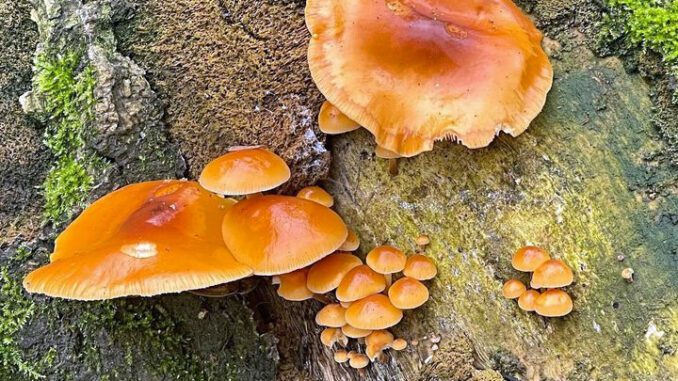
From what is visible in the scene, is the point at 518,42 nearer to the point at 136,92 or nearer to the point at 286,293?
the point at 286,293

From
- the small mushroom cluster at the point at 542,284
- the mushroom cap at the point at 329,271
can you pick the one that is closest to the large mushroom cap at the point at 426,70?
the small mushroom cluster at the point at 542,284

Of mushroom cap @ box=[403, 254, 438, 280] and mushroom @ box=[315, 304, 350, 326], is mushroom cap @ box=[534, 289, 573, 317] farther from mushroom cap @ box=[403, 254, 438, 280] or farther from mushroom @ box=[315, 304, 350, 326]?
mushroom @ box=[315, 304, 350, 326]

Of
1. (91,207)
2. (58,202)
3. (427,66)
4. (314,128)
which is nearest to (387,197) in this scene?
(314,128)

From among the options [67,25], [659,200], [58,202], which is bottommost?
[58,202]

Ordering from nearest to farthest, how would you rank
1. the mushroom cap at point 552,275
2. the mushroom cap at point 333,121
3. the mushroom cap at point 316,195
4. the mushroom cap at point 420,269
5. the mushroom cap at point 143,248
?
the mushroom cap at point 143,248, the mushroom cap at point 552,275, the mushroom cap at point 420,269, the mushroom cap at point 333,121, the mushroom cap at point 316,195

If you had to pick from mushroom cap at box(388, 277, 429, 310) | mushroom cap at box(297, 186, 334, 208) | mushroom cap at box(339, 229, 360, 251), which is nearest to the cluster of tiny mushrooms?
mushroom cap at box(388, 277, 429, 310)

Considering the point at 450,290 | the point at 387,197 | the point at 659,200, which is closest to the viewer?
the point at 659,200

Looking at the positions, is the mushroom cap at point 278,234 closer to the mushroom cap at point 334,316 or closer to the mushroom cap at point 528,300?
the mushroom cap at point 334,316

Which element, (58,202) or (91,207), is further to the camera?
(58,202)
